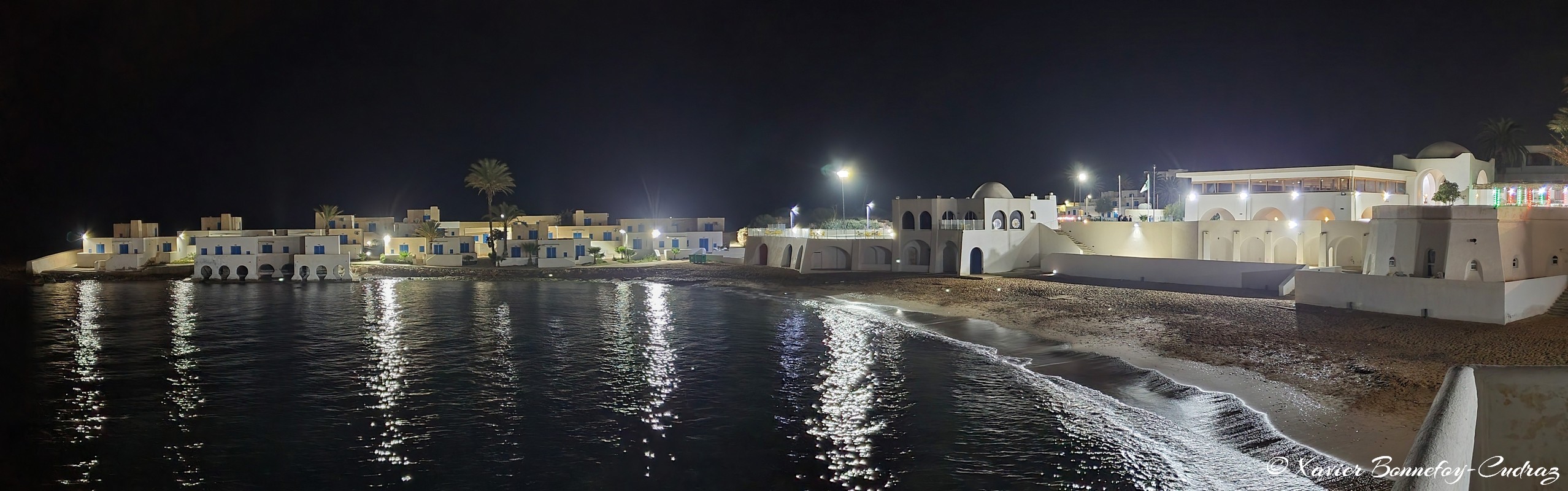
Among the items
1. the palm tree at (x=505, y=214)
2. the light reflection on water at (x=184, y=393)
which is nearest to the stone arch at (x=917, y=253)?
the palm tree at (x=505, y=214)

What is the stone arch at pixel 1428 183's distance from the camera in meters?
42.8

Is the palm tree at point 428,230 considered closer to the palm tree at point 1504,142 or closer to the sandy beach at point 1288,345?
the sandy beach at point 1288,345

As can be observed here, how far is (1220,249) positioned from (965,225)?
12068 millimetres

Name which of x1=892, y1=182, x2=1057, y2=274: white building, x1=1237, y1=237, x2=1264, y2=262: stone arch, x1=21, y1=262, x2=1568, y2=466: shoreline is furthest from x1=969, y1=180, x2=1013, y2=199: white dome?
x1=1237, y1=237, x2=1264, y2=262: stone arch

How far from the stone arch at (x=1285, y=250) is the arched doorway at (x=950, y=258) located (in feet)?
48.2

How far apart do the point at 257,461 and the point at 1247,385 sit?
20.3 m

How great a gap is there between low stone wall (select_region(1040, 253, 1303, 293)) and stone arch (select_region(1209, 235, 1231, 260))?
2.16m

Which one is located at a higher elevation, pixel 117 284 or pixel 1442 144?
pixel 1442 144

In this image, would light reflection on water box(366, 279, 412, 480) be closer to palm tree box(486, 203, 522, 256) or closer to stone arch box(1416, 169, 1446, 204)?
palm tree box(486, 203, 522, 256)

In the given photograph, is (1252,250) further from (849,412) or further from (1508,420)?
(1508,420)

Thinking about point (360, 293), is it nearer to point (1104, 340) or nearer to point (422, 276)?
point (422, 276)

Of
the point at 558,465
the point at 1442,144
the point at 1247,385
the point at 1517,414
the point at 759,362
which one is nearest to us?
the point at 1517,414

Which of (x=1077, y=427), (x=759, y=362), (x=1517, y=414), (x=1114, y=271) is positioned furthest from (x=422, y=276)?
(x=1517, y=414)

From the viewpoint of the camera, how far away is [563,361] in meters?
24.3
